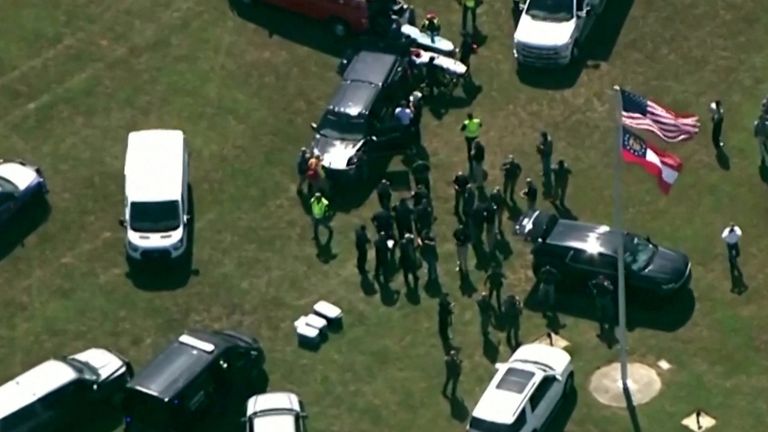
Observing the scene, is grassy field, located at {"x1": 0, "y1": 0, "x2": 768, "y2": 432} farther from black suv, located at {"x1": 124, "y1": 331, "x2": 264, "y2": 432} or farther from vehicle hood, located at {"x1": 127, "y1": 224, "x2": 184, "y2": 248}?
black suv, located at {"x1": 124, "y1": 331, "x2": 264, "y2": 432}

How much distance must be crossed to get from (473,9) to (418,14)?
2.23 metres

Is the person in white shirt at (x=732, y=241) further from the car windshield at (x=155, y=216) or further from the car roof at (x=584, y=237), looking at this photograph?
the car windshield at (x=155, y=216)

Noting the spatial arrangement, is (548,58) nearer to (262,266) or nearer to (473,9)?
(473,9)

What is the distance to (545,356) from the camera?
146ft

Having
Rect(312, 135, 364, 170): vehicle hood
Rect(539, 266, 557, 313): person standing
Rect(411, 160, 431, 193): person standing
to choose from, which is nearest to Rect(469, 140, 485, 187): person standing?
Rect(411, 160, 431, 193): person standing

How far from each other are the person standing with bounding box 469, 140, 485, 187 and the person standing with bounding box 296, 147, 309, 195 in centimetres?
503

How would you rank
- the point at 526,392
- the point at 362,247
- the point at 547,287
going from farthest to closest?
the point at 362,247 < the point at 547,287 < the point at 526,392

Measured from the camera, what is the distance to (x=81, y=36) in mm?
58906

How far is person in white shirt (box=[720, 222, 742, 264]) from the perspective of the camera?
1876 inches

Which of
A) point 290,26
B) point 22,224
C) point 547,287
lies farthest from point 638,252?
point 22,224

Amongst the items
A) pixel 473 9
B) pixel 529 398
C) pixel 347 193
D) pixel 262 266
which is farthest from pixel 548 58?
pixel 529 398

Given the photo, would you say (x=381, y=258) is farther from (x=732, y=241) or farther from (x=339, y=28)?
(x=339, y=28)

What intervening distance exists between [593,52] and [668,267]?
40.0 feet

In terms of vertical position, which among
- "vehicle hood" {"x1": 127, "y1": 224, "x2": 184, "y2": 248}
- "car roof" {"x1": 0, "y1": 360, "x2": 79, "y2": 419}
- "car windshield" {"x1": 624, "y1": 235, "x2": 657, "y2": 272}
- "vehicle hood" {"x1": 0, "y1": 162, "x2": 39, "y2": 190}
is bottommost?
"vehicle hood" {"x1": 127, "y1": 224, "x2": 184, "y2": 248}
